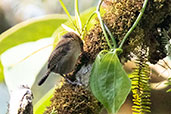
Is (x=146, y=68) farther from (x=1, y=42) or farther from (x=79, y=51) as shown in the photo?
(x=1, y=42)

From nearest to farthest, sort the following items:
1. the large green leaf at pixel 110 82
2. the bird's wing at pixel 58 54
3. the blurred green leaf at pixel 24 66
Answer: the large green leaf at pixel 110 82 < the bird's wing at pixel 58 54 < the blurred green leaf at pixel 24 66

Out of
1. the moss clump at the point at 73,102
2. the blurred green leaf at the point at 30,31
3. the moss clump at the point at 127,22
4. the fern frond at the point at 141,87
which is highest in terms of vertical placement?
the blurred green leaf at the point at 30,31

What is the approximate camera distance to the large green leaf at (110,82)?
86 cm

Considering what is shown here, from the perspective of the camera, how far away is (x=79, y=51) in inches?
41.1

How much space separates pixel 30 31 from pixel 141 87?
0.80m

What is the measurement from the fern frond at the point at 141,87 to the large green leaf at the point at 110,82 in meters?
0.25

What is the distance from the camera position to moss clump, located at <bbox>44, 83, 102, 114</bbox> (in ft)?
3.35

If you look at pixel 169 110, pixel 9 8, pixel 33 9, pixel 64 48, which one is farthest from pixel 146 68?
A: pixel 9 8

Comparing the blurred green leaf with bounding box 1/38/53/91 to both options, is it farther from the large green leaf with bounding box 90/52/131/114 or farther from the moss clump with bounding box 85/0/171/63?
the large green leaf with bounding box 90/52/131/114

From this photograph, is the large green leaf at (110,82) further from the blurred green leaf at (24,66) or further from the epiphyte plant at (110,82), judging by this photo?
the blurred green leaf at (24,66)

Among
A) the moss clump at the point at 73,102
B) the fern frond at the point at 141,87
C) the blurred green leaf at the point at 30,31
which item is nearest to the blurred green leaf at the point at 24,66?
the blurred green leaf at the point at 30,31

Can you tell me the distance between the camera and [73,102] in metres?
1.02

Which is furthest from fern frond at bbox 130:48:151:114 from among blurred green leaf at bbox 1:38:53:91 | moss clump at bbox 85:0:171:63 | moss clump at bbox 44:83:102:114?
blurred green leaf at bbox 1:38:53:91

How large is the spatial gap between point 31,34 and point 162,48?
794 mm
